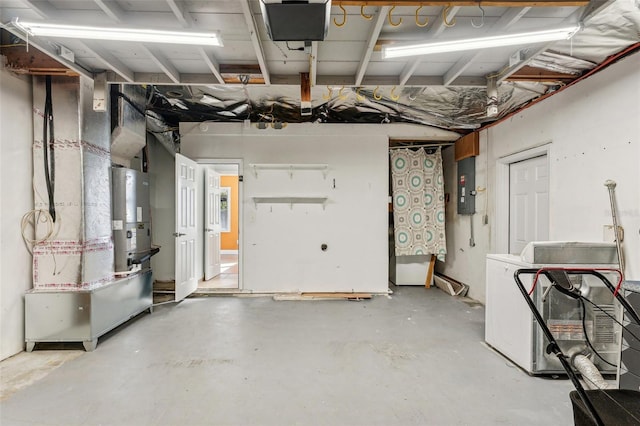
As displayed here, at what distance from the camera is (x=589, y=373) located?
1.98 m

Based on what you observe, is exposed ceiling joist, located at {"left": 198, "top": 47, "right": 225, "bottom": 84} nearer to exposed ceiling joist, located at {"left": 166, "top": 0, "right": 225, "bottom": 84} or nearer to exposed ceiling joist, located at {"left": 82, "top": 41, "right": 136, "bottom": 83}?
exposed ceiling joist, located at {"left": 166, "top": 0, "right": 225, "bottom": 84}

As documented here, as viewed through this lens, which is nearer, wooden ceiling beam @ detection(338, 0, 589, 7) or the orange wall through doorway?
wooden ceiling beam @ detection(338, 0, 589, 7)

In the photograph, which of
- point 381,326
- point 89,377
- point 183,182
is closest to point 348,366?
point 381,326

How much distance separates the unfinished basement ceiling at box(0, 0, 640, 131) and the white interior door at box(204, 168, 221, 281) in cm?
203

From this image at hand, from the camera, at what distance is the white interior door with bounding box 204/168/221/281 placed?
4996 millimetres

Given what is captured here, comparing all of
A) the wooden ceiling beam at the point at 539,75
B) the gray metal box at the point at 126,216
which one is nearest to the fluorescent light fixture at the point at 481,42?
the wooden ceiling beam at the point at 539,75

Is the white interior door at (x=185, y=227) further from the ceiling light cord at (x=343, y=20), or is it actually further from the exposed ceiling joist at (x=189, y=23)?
the ceiling light cord at (x=343, y=20)

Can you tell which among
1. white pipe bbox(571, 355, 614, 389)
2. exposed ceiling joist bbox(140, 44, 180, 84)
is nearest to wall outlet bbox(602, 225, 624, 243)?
white pipe bbox(571, 355, 614, 389)

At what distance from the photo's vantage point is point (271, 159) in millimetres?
4547

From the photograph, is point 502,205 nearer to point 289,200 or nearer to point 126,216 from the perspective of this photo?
point 289,200

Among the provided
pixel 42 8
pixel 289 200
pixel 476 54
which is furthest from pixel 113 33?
pixel 289 200

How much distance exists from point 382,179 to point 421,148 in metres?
1.00

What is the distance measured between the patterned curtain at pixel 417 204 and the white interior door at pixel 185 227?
3.26m

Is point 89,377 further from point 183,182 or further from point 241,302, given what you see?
point 183,182
